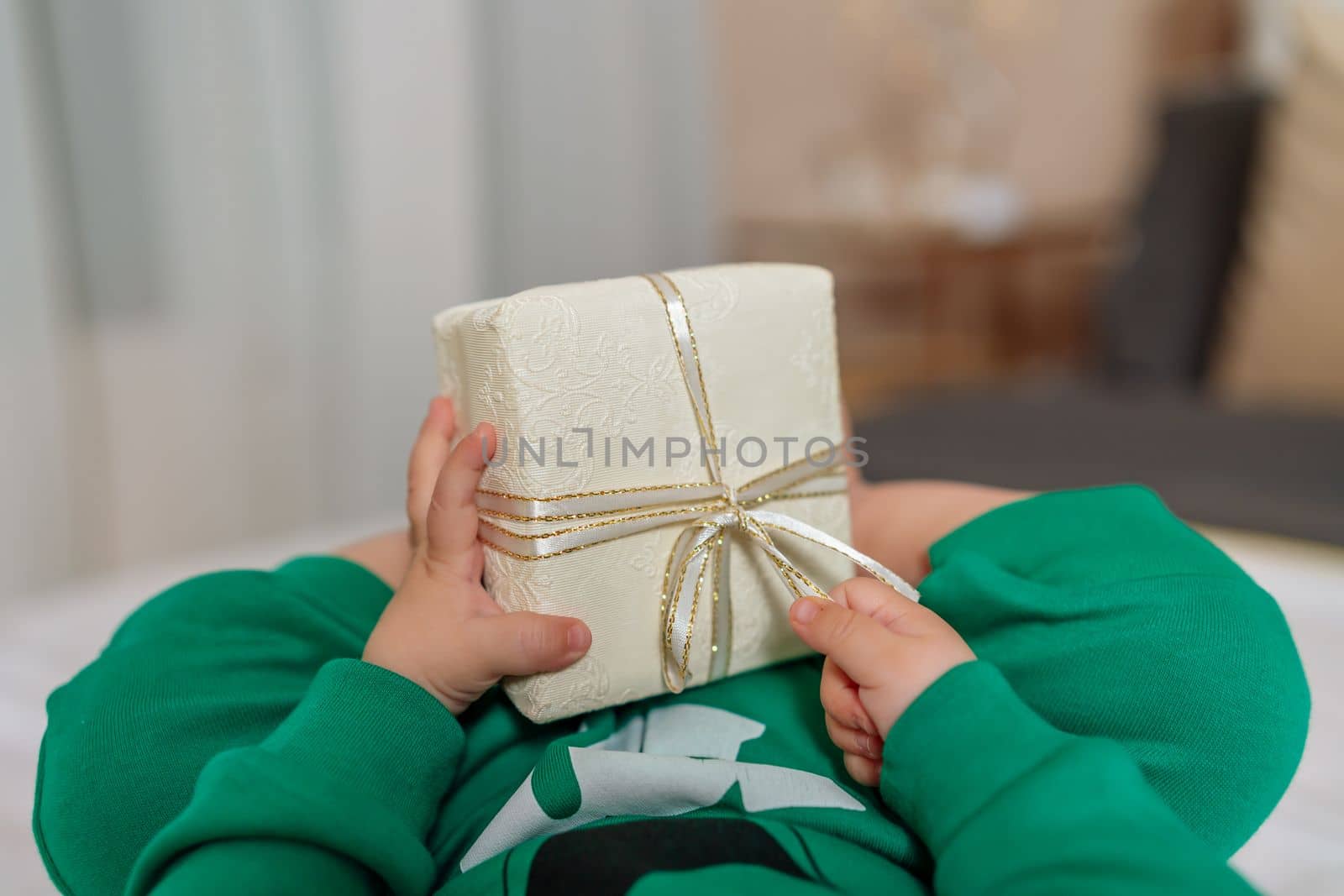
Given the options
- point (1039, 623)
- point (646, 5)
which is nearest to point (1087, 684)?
point (1039, 623)

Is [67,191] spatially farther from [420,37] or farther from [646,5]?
[646,5]

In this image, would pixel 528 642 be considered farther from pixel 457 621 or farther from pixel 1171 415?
pixel 1171 415

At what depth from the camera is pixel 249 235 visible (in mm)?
1491

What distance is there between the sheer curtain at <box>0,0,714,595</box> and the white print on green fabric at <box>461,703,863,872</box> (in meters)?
0.92

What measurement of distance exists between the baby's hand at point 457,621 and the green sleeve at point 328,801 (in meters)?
0.02

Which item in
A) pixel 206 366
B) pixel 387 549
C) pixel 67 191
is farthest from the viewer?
pixel 206 366

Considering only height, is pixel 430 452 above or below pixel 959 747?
above

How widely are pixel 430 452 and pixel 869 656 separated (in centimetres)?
27

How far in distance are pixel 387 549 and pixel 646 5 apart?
60.6 inches

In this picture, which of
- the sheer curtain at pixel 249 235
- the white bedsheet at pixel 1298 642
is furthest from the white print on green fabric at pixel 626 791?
the sheer curtain at pixel 249 235

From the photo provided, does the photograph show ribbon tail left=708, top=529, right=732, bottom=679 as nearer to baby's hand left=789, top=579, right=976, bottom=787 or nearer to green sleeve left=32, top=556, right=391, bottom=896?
baby's hand left=789, top=579, right=976, bottom=787

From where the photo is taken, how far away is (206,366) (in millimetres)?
1498

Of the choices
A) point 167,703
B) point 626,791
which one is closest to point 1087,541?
point 626,791

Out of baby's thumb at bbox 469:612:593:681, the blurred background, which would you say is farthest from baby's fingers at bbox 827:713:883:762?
the blurred background
